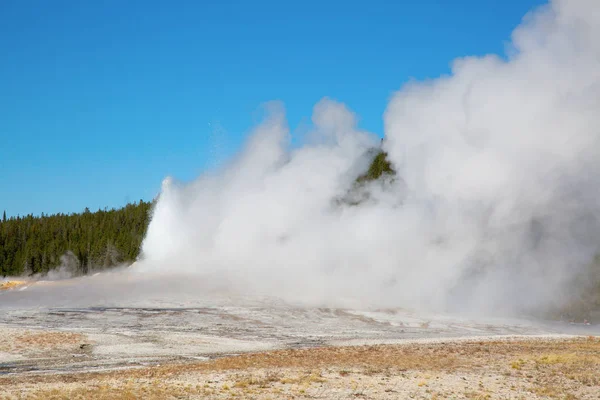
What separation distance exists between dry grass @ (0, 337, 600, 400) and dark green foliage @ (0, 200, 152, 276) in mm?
91848

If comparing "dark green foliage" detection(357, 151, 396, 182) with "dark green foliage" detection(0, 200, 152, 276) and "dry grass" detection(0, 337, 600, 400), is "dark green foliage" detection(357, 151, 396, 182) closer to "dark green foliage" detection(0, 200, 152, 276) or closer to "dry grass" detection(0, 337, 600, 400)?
"dry grass" detection(0, 337, 600, 400)

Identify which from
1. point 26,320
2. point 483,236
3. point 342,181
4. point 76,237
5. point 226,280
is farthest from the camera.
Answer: point 76,237

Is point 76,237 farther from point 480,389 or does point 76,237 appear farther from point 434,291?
point 480,389

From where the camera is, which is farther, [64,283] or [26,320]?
[64,283]

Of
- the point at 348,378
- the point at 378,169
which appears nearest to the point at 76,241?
the point at 378,169

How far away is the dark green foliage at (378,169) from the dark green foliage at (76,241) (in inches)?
2302

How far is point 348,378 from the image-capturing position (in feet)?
73.8

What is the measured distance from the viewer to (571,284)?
57.5 metres

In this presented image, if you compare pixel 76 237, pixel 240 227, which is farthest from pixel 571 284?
pixel 76 237

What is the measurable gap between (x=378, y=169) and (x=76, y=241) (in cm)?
8052

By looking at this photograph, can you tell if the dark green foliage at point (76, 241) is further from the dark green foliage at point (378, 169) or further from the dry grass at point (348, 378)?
the dry grass at point (348, 378)

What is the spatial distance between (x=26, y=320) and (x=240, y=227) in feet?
131

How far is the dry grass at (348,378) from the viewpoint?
1984cm

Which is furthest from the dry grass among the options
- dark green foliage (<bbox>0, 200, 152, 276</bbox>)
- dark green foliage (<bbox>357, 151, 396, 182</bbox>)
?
dark green foliage (<bbox>0, 200, 152, 276</bbox>)
